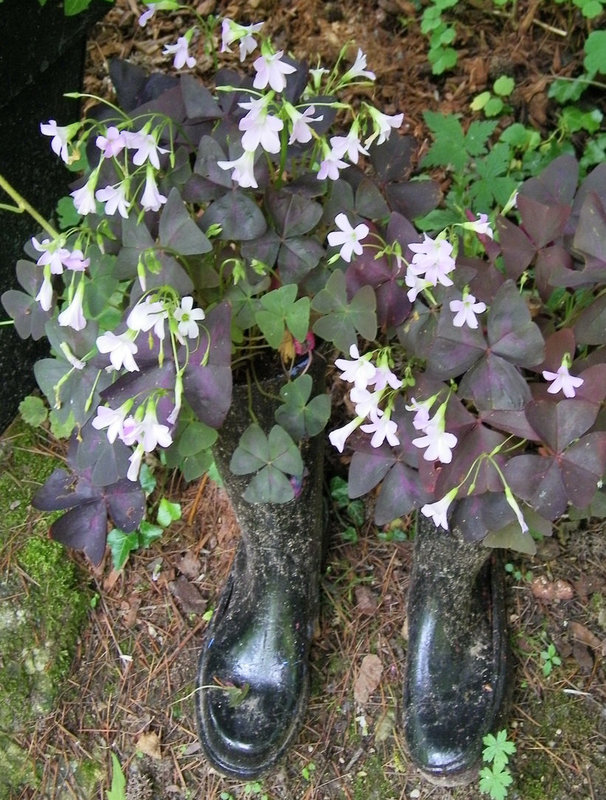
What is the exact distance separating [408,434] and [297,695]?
0.68 meters

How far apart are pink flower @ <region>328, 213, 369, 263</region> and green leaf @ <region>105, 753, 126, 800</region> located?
1170mm

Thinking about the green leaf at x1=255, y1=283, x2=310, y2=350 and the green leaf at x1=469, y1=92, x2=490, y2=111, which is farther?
the green leaf at x1=469, y1=92, x2=490, y2=111

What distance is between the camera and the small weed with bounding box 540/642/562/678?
4.87ft

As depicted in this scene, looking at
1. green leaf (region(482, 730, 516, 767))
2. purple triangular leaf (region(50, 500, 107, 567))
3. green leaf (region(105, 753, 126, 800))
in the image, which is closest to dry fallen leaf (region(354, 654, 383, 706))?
green leaf (region(482, 730, 516, 767))

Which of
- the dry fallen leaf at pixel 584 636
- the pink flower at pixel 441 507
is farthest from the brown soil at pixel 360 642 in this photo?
the pink flower at pixel 441 507

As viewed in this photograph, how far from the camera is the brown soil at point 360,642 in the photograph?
4.79 feet

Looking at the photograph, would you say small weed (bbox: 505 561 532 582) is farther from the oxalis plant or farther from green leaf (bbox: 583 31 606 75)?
green leaf (bbox: 583 31 606 75)

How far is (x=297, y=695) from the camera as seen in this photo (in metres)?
1.45

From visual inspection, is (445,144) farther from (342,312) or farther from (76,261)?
(76,261)

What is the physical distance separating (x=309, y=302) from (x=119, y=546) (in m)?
0.95

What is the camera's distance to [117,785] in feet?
Result: 4.80

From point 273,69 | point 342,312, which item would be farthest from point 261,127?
point 342,312

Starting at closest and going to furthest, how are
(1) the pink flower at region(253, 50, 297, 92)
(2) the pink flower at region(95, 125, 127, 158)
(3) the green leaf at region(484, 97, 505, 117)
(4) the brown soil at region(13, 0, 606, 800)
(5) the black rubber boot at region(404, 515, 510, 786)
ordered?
(1) the pink flower at region(253, 50, 297, 92), (2) the pink flower at region(95, 125, 127, 158), (5) the black rubber boot at region(404, 515, 510, 786), (4) the brown soil at region(13, 0, 606, 800), (3) the green leaf at region(484, 97, 505, 117)

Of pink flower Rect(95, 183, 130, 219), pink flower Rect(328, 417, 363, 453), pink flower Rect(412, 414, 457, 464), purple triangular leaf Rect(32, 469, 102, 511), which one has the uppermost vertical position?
pink flower Rect(95, 183, 130, 219)
